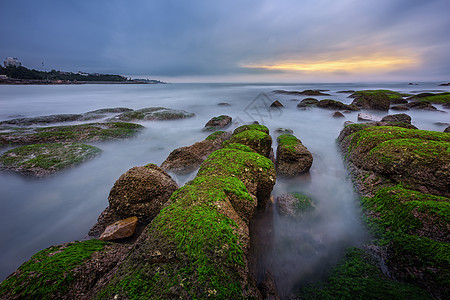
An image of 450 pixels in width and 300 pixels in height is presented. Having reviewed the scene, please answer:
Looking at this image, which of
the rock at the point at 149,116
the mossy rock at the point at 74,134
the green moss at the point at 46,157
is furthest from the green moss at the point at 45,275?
the rock at the point at 149,116

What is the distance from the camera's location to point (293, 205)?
439 centimetres

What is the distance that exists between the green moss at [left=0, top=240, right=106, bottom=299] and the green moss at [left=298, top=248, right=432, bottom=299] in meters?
2.99

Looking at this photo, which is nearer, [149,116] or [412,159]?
[412,159]

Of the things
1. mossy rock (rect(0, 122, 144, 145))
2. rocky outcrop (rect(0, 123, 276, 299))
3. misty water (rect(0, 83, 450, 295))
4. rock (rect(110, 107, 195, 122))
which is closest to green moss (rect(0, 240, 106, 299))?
rocky outcrop (rect(0, 123, 276, 299))

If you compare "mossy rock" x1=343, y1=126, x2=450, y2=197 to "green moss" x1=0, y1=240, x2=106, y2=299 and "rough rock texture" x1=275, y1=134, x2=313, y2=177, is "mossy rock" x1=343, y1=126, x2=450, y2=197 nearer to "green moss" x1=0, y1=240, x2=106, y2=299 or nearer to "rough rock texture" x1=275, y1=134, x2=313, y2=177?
"rough rock texture" x1=275, y1=134, x2=313, y2=177

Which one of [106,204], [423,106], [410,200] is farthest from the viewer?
[423,106]

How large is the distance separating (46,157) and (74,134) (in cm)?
340

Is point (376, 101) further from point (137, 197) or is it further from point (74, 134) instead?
point (74, 134)

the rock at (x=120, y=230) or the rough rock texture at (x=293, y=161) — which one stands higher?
the rough rock texture at (x=293, y=161)

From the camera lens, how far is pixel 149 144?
9.58 meters

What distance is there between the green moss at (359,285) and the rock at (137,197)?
299 cm

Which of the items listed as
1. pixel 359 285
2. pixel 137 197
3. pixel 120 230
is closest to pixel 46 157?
pixel 137 197

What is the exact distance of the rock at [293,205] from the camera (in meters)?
4.27

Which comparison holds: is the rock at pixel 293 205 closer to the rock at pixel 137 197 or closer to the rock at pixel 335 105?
the rock at pixel 137 197
